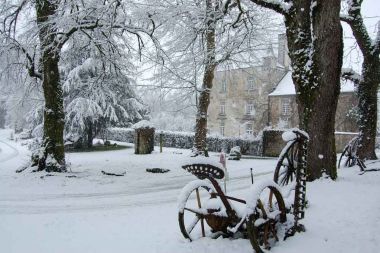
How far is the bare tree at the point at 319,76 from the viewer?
833 cm

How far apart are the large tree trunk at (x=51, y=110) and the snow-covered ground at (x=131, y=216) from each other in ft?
2.23

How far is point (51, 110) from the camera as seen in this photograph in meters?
13.0

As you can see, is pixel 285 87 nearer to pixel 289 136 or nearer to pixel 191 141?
pixel 191 141

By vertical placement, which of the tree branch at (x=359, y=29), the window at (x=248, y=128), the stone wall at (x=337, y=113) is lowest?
the window at (x=248, y=128)

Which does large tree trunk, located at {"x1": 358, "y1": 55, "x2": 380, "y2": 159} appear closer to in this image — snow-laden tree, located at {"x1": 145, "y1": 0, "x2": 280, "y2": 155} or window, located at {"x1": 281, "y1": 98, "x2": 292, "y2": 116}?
snow-laden tree, located at {"x1": 145, "y1": 0, "x2": 280, "y2": 155}

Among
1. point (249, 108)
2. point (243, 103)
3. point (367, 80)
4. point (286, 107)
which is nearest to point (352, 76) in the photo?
point (367, 80)

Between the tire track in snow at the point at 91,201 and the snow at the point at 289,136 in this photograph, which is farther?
the tire track in snow at the point at 91,201

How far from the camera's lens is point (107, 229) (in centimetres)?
686

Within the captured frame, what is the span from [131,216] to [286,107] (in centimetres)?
3249

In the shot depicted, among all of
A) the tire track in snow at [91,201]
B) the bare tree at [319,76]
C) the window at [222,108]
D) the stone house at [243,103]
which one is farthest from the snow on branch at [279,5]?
the window at [222,108]

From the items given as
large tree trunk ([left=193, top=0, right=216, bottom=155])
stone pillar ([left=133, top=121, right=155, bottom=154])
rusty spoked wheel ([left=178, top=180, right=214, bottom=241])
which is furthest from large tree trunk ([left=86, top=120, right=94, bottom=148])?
rusty spoked wheel ([left=178, top=180, right=214, bottom=241])

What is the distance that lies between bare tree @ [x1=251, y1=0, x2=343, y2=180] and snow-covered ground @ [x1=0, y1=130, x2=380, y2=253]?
0.71 m

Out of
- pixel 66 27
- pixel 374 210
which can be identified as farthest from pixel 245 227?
pixel 66 27

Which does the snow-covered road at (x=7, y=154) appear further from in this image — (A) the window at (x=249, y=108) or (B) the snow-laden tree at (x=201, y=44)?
(A) the window at (x=249, y=108)
